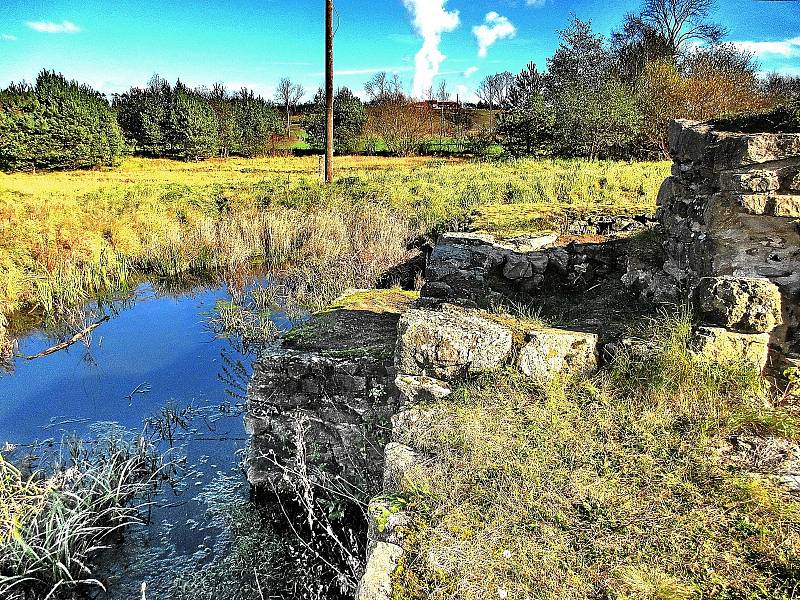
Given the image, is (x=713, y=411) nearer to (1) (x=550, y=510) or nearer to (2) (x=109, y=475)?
(1) (x=550, y=510)

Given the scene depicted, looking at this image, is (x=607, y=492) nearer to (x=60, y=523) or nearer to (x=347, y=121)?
(x=60, y=523)

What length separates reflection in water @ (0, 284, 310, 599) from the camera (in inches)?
163

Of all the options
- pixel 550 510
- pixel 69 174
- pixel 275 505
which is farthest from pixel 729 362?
pixel 69 174

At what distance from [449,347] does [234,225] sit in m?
→ 10.2

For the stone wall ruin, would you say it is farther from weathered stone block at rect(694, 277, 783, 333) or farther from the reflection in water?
the reflection in water

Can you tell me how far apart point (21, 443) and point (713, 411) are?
5802 mm

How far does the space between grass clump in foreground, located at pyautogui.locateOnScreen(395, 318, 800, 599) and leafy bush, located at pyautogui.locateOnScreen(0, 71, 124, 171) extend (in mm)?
32265

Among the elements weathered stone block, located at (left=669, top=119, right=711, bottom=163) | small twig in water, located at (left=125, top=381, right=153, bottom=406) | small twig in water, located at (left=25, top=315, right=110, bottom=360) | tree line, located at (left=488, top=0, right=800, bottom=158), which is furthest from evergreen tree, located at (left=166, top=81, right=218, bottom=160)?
weathered stone block, located at (left=669, top=119, right=711, bottom=163)

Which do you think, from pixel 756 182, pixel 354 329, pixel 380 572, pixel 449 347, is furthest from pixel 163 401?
pixel 756 182

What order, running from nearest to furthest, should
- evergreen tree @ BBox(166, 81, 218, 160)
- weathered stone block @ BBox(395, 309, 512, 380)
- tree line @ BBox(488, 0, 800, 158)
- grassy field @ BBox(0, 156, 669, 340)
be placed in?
weathered stone block @ BBox(395, 309, 512, 380), grassy field @ BBox(0, 156, 669, 340), tree line @ BBox(488, 0, 800, 158), evergreen tree @ BBox(166, 81, 218, 160)

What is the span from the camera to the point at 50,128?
92.6 feet

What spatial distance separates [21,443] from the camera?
5238mm

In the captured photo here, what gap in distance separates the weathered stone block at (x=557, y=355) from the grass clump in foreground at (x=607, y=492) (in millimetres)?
114

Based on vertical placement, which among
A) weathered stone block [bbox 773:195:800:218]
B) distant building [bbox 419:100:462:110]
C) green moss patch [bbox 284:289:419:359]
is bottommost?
green moss patch [bbox 284:289:419:359]
